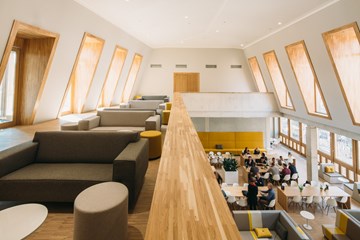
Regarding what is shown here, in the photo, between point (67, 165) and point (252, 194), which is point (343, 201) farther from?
point (67, 165)

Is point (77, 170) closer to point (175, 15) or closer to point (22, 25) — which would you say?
point (22, 25)

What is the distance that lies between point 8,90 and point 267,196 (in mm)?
8320

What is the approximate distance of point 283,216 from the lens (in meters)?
5.89

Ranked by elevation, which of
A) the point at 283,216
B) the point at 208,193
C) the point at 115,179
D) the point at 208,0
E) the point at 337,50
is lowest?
the point at 283,216

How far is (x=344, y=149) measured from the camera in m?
10.1

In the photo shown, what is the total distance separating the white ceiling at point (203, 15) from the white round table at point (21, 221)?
5342mm

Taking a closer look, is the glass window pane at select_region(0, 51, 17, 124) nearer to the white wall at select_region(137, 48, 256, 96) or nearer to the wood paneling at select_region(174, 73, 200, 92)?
the white wall at select_region(137, 48, 256, 96)

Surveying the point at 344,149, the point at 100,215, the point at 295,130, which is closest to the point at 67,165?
the point at 100,215

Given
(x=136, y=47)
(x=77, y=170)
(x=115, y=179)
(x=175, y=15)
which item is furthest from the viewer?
(x=136, y=47)

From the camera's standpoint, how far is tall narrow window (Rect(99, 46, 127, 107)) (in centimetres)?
1000

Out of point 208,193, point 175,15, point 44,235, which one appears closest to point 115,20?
point 175,15

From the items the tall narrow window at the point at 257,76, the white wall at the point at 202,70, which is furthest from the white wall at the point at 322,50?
the white wall at the point at 202,70

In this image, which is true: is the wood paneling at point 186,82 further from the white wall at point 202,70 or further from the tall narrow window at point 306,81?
the tall narrow window at point 306,81

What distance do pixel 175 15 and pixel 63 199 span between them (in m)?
6.38
